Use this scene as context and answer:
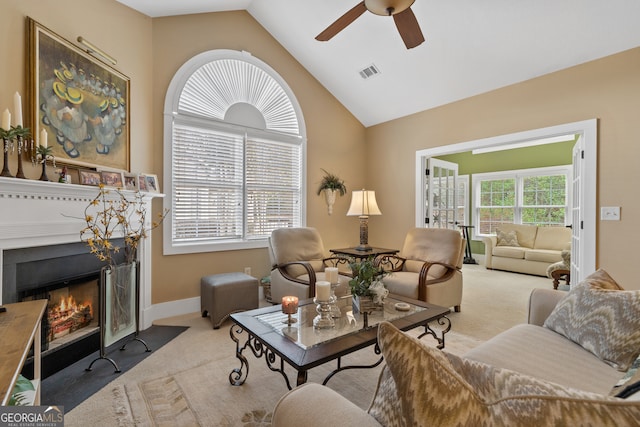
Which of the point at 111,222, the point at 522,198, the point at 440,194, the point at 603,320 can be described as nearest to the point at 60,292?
the point at 111,222

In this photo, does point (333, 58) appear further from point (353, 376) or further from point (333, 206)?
point (353, 376)

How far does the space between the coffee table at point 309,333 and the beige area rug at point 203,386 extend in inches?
5.1

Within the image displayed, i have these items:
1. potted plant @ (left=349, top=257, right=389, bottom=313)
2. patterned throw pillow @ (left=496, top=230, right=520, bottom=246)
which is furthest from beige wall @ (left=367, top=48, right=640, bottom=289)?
patterned throw pillow @ (left=496, top=230, right=520, bottom=246)

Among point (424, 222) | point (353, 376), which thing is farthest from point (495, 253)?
point (353, 376)

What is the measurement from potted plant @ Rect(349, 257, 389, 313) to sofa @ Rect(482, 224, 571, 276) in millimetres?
4952

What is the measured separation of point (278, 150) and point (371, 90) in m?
1.59

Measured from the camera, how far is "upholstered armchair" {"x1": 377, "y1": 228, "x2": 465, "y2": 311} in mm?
3303

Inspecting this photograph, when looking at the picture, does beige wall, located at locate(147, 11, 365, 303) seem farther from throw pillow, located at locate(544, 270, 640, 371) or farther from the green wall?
throw pillow, located at locate(544, 270, 640, 371)

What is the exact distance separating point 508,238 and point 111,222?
6.74 m

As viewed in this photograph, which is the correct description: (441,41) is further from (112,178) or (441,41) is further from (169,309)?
(169,309)

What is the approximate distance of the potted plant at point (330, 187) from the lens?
15.2ft

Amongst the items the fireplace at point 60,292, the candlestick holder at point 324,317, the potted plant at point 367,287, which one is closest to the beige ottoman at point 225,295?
the fireplace at point 60,292

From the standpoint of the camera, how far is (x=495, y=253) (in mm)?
6250

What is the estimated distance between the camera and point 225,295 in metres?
3.12
